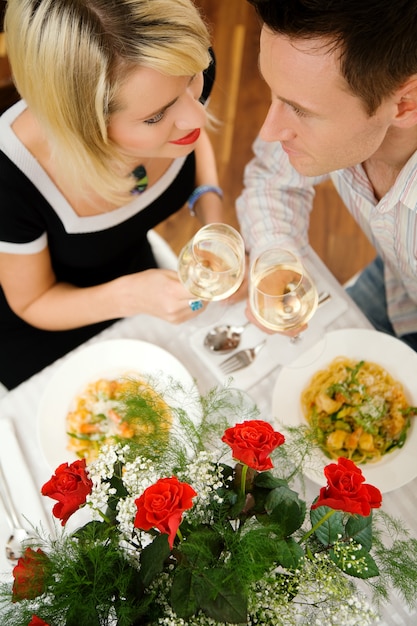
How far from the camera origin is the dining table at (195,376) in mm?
1132

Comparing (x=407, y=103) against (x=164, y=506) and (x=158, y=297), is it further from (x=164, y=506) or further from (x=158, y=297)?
(x=164, y=506)

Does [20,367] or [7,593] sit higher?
[7,593]

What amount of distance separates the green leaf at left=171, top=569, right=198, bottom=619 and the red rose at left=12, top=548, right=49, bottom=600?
6.5 inches

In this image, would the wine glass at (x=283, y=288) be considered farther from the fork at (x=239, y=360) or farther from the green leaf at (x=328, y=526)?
the green leaf at (x=328, y=526)

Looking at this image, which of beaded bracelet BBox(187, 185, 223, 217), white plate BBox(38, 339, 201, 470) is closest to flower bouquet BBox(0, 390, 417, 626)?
white plate BBox(38, 339, 201, 470)

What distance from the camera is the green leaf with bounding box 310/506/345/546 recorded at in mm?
756

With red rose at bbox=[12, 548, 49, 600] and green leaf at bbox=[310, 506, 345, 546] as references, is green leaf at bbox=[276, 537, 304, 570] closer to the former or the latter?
green leaf at bbox=[310, 506, 345, 546]

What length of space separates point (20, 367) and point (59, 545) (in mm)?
975

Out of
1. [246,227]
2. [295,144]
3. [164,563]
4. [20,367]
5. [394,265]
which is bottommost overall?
[20,367]

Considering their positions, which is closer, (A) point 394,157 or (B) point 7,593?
(B) point 7,593

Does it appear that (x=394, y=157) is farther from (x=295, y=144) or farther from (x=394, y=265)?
(x=394, y=265)

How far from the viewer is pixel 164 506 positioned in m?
0.62

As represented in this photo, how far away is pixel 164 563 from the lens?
0.73m

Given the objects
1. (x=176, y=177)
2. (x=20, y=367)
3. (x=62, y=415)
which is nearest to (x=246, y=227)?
(x=176, y=177)
